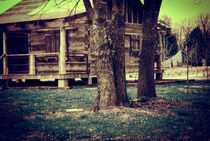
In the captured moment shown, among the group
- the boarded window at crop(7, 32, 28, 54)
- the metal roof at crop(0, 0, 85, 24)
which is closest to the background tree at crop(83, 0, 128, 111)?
the metal roof at crop(0, 0, 85, 24)

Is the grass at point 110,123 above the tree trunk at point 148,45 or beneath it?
beneath

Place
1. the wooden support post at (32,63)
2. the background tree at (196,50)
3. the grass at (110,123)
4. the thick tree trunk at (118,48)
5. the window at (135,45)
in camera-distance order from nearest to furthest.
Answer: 1. the grass at (110,123)
2. the thick tree trunk at (118,48)
3. the wooden support post at (32,63)
4. the window at (135,45)
5. the background tree at (196,50)

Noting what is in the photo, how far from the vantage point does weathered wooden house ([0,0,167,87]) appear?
48.9ft

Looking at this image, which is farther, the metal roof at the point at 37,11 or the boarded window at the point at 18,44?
the boarded window at the point at 18,44

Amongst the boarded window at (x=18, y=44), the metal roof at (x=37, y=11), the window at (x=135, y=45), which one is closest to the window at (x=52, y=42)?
the metal roof at (x=37, y=11)

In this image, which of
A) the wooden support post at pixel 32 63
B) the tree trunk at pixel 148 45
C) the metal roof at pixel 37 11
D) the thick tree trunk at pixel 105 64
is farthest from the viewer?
the wooden support post at pixel 32 63

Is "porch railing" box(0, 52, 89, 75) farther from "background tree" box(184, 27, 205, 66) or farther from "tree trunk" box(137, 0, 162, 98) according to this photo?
"background tree" box(184, 27, 205, 66)

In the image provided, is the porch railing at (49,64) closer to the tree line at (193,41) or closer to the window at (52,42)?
the window at (52,42)

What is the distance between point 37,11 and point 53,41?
2.66 meters

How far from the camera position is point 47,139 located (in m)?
5.08

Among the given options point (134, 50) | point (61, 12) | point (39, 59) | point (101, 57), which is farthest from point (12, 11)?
point (101, 57)

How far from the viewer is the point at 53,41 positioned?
1823 centimetres

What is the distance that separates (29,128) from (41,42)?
1379 cm

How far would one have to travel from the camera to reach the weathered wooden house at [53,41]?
1491 centimetres
